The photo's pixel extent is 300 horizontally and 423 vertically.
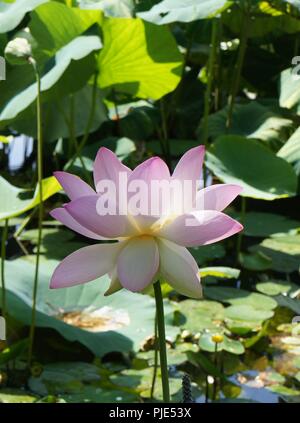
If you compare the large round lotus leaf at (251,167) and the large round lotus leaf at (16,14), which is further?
the large round lotus leaf at (251,167)

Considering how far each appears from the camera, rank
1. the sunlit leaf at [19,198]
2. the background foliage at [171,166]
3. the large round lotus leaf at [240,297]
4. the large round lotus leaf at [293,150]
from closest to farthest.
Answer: the sunlit leaf at [19,198]
the background foliage at [171,166]
the large round lotus leaf at [240,297]
the large round lotus leaf at [293,150]

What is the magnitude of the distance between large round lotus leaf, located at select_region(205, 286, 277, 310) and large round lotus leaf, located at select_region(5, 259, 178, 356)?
28 centimetres

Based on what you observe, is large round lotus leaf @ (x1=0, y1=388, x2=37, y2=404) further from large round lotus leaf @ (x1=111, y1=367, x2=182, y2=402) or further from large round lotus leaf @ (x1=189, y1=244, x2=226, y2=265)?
large round lotus leaf @ (x1=189, y1=244, x2=226, y2=265)

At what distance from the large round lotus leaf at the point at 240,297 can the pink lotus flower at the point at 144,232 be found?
127 centimetres

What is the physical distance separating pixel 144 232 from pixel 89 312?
1059mm

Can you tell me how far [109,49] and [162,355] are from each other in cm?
178

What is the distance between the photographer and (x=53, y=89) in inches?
80.5

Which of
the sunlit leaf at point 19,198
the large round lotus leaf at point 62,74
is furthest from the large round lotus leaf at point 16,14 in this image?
the sunlit leaf at point 19,198

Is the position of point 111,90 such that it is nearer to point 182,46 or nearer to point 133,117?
point 133,117

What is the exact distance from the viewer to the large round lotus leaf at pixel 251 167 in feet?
6.91

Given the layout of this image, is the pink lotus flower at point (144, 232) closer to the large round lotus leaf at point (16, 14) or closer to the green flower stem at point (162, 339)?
the green flower stem at point (162, 339)

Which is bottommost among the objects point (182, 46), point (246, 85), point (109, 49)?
point (246, 85)

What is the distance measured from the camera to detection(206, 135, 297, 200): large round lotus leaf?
2.11m

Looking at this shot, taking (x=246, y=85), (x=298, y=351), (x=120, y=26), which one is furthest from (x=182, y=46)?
(x=298, y=351)
